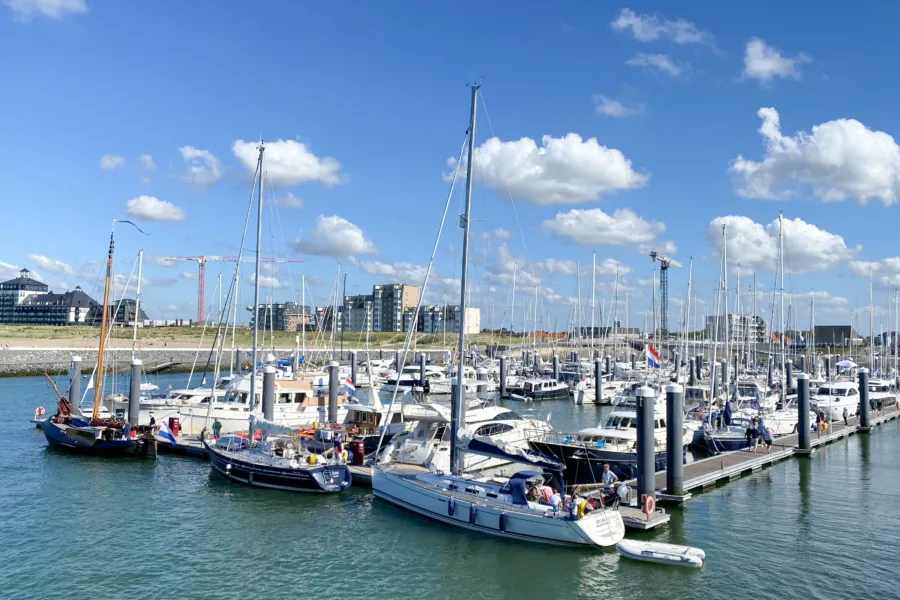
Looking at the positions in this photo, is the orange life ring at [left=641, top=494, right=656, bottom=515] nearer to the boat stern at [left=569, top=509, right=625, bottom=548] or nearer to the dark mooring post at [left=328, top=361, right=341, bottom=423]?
the boat stern at [left=569, top=509, right=625, bottom=548]

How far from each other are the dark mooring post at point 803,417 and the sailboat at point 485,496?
61.7 ft

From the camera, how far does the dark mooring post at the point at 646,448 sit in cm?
2616

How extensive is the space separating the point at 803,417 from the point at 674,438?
17.5 meters

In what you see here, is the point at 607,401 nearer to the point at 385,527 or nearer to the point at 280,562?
the point at 385,527

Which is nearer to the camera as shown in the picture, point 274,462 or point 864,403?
point 274,462

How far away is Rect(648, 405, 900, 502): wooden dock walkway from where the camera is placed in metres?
30.9

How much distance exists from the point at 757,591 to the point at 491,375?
68698 millimetres

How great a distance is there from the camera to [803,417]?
41156 mm

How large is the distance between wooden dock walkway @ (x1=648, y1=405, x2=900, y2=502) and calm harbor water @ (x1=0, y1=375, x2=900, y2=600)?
0.66 m

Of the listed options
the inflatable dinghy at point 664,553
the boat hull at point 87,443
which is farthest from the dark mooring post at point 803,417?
the boat hull at point 87,443

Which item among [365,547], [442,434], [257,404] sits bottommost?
[365,547]

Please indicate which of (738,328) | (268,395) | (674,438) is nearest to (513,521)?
(674,438)

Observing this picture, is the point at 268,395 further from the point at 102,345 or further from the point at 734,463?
the point at 734,463

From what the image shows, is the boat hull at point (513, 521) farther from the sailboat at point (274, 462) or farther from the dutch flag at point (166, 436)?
the dutch flag at point (166, 436)
